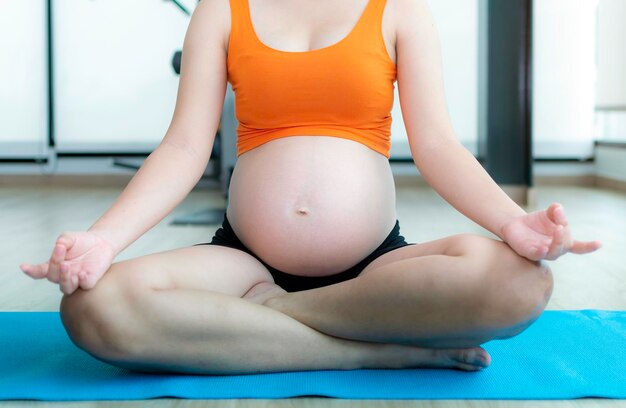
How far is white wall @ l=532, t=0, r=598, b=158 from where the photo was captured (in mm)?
5395

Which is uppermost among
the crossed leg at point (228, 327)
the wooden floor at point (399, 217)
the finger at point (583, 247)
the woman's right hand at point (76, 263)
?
the finger at point (583, 247)

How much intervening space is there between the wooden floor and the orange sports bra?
52 cm

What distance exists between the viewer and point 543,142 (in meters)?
5.55

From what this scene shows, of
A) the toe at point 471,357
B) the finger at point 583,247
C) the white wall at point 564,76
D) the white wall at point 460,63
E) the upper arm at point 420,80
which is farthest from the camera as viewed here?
the white wall at point 564,76

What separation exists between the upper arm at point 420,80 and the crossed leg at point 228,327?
25 centimetres

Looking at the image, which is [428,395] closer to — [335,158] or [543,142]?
[335,158]

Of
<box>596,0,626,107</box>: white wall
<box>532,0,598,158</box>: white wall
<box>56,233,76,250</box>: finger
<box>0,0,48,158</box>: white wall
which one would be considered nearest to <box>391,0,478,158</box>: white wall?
<box>532,0,598,158</box>: white wall

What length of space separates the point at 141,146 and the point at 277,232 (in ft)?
14.0

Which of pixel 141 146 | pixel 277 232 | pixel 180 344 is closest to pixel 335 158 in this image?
pixel 277 232

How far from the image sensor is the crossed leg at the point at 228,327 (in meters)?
1.27

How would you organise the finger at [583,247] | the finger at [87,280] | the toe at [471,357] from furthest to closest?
the toe at [471,357] → the finger at [87,280] → the finger at [583,247]

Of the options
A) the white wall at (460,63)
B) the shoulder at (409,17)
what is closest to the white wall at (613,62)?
the white wall at (460,63)

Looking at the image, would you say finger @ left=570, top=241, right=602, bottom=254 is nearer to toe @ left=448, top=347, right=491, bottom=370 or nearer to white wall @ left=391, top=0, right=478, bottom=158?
toe @ left=448, top=347, right=491, bottom=370

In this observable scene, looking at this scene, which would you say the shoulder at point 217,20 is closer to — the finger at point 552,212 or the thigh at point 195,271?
the thigh at point 195,271
